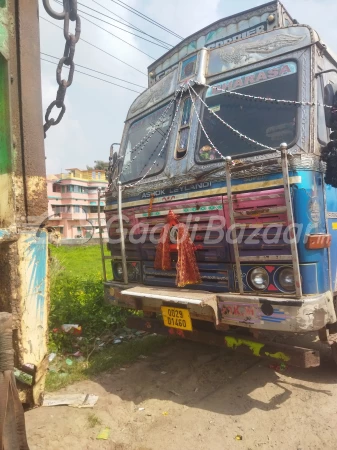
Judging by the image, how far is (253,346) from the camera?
3504mm

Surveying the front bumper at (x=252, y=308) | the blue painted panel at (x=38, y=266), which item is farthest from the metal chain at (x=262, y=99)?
the blue painted panel at (x=38, y=266)

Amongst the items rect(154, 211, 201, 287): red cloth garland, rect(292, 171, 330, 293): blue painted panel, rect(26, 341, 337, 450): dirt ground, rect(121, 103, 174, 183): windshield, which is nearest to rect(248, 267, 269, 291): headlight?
rect(292, 171, 330, 293): blue painted panel

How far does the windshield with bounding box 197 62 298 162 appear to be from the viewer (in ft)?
11.3

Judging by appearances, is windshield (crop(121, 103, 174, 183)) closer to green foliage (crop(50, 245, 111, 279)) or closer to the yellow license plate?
green foliage (crop(50, 245, 111, 279))

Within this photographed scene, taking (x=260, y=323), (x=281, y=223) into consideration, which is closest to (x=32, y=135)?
(x=281, y=223)

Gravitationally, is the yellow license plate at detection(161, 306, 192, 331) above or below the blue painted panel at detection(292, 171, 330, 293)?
below

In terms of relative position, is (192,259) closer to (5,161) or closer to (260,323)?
(260,323)

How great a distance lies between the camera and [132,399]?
3625mm

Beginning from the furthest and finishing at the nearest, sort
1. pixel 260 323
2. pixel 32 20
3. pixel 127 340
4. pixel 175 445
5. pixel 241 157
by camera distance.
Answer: pixel 127 340
pixel 241 157
pixel 260 323
pixel 175 445
pixel 32 20

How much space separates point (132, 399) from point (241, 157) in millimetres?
2524

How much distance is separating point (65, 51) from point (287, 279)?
7.60 feet

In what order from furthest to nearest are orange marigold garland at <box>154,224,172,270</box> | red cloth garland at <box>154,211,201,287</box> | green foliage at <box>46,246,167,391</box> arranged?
green foliage at <box>46,246,167,391</box> < orange marigold garland at <box>154,224,172,270</box> < red cloth garland at <box>154,211,201,287</box>

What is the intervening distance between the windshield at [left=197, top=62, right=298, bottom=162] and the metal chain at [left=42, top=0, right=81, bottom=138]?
190 centimetres

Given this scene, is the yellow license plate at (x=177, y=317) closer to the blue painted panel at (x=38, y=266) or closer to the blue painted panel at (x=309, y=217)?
the blue painted panel at (x=309, y=217)
